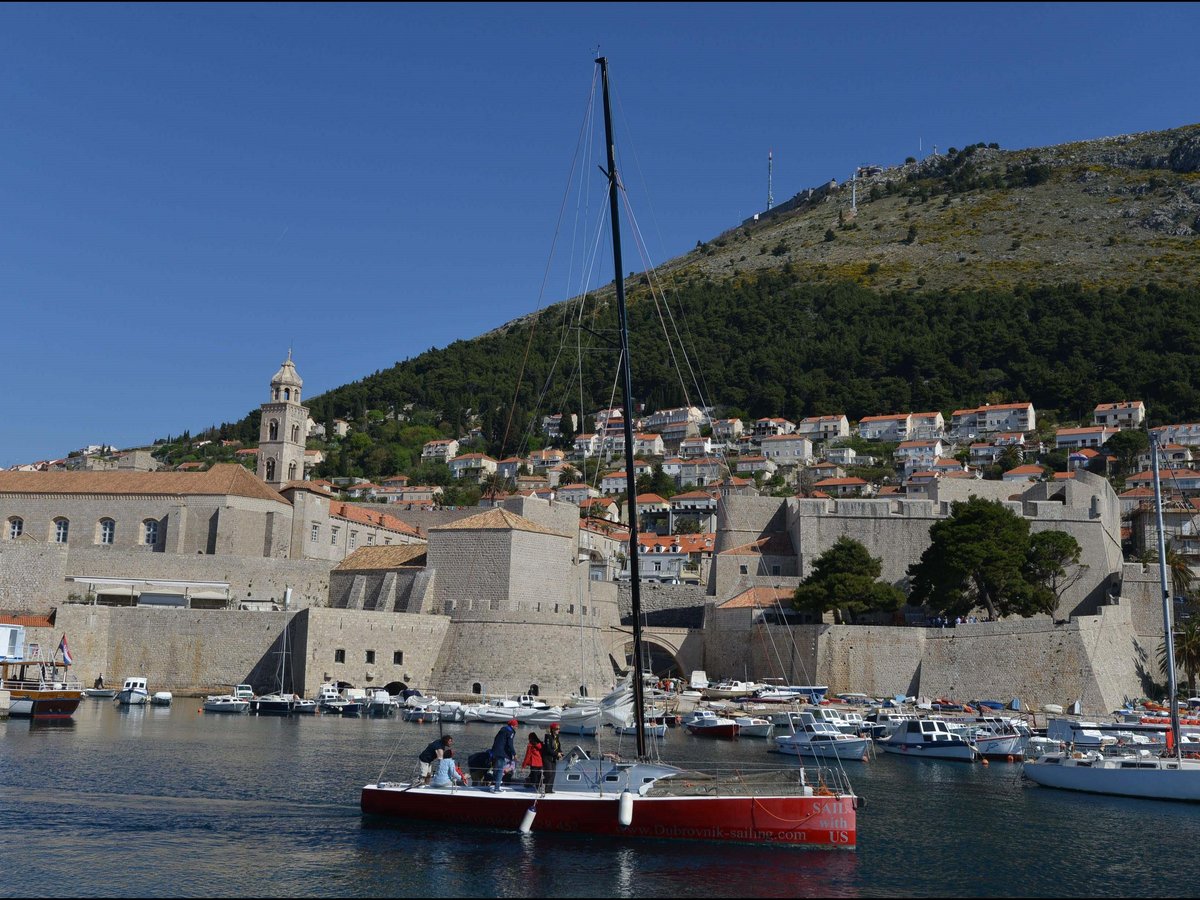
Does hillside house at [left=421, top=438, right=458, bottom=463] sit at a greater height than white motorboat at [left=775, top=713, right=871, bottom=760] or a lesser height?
greater

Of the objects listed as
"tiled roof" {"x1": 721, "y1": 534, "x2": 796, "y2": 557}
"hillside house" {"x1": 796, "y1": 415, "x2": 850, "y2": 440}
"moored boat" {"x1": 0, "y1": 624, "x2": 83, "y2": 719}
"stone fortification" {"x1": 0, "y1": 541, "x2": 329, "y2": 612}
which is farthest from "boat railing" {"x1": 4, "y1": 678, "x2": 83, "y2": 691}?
"hillside house" {"x1": 796, "y1": 415, "x2": 850, "y2": 440}

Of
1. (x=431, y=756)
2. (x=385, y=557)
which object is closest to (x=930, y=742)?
(x=431, y=756)

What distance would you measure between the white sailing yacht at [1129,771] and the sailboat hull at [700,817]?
1035 centimetres

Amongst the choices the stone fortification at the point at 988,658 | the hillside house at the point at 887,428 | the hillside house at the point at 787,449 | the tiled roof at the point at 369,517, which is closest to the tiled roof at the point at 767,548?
the stone fortification at the point at 988,658

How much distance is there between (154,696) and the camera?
3938cm

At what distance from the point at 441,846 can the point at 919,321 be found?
106193mm

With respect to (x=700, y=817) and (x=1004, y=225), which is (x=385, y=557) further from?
(x=1004, y=225)

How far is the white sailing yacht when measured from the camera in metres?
24.1

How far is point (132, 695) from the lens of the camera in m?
39.0

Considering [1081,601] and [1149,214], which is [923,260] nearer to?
[1149,214]

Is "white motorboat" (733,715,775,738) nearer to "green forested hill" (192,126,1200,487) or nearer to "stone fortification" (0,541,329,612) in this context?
"stone fortification" (0,541,329,612)

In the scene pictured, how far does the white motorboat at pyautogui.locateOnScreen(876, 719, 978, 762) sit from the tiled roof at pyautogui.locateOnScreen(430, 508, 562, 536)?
658 inches

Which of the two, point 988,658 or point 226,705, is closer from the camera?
point 226,705

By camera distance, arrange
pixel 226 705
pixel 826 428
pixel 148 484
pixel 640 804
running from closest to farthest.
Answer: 1. pixel 640 804
2. pixel 226 705
3. pixel 148 484
4. pixel 826 428
